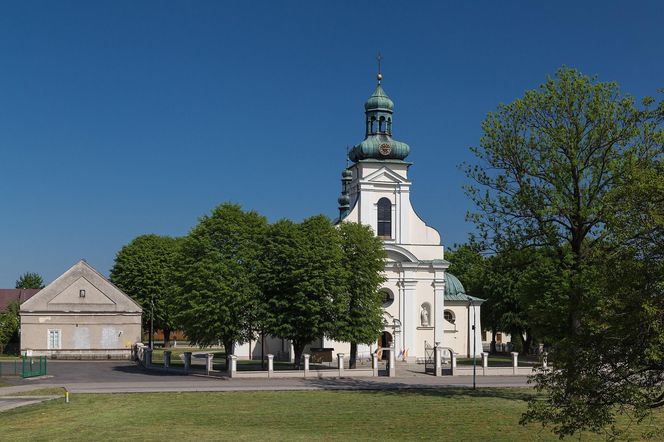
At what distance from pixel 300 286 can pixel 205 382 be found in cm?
877

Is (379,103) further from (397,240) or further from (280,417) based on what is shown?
(280,417)

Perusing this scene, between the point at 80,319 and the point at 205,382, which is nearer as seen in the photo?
the point at 205,382

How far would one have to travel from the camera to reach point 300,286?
47.2 m

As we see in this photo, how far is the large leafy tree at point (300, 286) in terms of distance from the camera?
155 ft

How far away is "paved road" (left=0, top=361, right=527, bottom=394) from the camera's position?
37656 millimetres

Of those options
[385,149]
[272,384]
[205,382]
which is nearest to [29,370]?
[205,382]

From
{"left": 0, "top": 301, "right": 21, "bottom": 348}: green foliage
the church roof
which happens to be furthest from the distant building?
the church roof

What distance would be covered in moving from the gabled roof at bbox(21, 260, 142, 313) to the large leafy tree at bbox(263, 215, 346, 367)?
19473 mm

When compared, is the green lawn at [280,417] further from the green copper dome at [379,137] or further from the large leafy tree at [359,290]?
the green copper dome at [379,137]

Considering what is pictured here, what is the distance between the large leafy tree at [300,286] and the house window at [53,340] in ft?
73.3

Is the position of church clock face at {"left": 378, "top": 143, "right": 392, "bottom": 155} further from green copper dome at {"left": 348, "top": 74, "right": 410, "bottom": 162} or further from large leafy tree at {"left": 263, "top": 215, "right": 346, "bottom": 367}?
large leafy tree at {"left": 263, "top": 215, "right": 346, "bottom": 367}

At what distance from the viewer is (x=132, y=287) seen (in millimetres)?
79938

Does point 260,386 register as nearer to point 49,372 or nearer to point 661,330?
point 49,372

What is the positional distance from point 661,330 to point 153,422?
1705 centimetres
